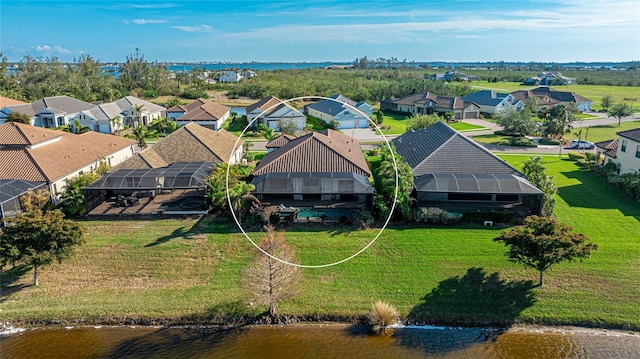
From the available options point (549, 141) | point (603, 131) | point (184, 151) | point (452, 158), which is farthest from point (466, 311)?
point (603, 131)

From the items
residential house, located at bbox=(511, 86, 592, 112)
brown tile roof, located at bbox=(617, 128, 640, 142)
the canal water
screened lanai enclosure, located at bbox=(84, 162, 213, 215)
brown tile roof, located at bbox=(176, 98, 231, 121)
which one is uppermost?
residential house, located at bbox=(511, 86, 592, 112)

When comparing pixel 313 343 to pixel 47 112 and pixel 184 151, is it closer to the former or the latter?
pixel 184 151

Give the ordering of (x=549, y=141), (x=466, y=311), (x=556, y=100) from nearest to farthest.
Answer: (x=466, y=311), (x=549, y=141), (x=556, y=100)

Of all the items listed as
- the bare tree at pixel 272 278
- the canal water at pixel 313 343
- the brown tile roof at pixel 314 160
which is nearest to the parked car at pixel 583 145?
the brown tile roof at pixel 314 160

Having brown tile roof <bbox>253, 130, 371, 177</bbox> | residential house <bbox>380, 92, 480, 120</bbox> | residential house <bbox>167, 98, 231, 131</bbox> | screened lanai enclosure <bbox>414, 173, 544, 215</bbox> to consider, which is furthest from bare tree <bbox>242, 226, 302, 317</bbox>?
residential house <bbox>380, 92, 480, 120</bbox>

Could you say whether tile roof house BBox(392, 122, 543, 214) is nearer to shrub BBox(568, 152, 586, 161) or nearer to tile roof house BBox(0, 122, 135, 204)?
shrub BBox(568, 152, 586, 161)

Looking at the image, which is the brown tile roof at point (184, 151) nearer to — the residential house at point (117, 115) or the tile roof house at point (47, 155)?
the tile roof house at point (47, 155)

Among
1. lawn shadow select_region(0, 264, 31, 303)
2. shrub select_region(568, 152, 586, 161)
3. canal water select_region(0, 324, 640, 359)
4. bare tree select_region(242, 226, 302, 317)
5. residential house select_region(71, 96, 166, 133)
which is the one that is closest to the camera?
canal water select_region(0, 324, 640, 359)
